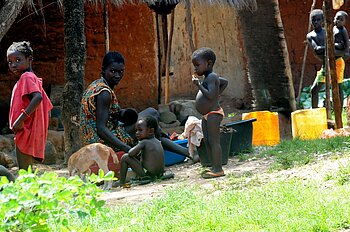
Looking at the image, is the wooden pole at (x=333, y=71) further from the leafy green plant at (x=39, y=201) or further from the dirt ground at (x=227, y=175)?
the leafy green plant at (x=39, y=201)

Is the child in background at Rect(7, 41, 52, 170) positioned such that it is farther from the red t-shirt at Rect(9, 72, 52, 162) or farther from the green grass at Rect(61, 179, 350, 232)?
the green grass at Rect(61, 179, 350, 232)

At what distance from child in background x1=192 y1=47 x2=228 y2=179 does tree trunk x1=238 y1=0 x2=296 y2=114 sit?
558cm

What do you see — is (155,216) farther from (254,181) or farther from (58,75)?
(58,75)

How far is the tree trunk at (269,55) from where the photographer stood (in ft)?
40.0

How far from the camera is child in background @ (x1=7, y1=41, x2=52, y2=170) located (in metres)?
5.93

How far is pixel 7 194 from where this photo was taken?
2863mm

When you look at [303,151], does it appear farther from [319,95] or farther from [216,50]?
[216,50]

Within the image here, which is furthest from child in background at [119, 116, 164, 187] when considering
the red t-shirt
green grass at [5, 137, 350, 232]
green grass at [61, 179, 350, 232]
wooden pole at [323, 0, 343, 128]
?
wooden pole at [323, 0, 343, 128]

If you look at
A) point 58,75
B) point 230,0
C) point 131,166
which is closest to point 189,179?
point 131,166

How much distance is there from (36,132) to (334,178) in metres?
2.36

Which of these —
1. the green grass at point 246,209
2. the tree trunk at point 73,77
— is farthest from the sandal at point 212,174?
the tree trunk at point 73,77

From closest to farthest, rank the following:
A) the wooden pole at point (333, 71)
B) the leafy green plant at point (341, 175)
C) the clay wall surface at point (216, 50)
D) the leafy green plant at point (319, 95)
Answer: the leafy green plant at point (341, 175)
the wooden pole at point (333, 71)
the leafy green plant at point (319, 95)
the clay wall surface at point (216, 50)

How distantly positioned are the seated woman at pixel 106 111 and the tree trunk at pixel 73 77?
1274 millimetres

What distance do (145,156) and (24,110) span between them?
1451 mm
